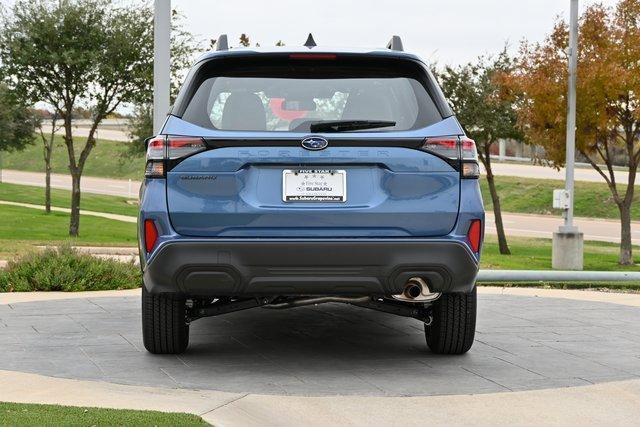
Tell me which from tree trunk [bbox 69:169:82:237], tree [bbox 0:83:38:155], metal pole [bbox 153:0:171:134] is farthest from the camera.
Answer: tree [bbox 0:83:38:155]

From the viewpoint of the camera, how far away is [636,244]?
31.7m

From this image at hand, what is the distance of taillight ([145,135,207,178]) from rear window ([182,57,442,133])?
0.51ft

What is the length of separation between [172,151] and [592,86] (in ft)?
59.7

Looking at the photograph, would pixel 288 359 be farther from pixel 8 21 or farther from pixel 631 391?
pixel 8 21

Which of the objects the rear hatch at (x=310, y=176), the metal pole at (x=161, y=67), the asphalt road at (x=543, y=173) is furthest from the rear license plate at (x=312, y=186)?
the asphalt road at (x=543, y=173)

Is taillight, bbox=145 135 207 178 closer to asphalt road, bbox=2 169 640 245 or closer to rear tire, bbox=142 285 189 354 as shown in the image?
rear tire, bbox=142 285 189 354

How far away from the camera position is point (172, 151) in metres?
6.00

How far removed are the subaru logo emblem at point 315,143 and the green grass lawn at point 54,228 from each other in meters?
18.5

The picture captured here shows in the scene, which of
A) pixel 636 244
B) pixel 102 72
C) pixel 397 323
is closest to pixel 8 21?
pixel 102 72

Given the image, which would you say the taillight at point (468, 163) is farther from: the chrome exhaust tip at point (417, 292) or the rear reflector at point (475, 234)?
the chrome exhaust tip at point (417, 292)

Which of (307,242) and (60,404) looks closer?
(60,404)

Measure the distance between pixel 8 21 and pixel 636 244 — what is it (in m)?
19.0

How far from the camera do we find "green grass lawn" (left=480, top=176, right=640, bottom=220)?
42.0m

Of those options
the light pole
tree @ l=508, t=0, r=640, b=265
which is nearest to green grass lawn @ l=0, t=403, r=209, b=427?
the light pole
